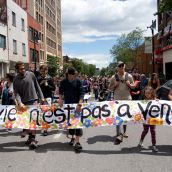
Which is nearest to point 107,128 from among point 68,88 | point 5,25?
Answer: point 68,88

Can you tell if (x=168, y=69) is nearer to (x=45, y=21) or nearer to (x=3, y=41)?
(x=3, y=41)

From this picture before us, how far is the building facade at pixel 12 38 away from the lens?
129 feet

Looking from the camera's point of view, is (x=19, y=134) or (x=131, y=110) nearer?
(x=131, y=110)

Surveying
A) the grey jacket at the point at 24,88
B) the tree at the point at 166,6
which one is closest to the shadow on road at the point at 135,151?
the grey jacket at the point at 24,88

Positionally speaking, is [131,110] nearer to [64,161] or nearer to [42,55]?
[64,161]

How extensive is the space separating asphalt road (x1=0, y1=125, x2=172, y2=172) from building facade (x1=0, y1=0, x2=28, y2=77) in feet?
97.9

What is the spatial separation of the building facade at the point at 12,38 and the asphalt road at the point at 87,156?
29836 mm

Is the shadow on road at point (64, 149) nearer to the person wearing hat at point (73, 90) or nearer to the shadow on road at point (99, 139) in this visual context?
the person wearing hat at point (73, 90)

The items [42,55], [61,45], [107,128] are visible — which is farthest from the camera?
[61,45]

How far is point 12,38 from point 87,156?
120 feet

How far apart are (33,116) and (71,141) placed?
0.99 meters

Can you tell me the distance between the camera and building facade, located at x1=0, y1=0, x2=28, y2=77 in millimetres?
39188

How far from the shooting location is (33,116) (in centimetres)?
845

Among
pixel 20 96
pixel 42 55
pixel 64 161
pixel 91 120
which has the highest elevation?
pixel 42 55
